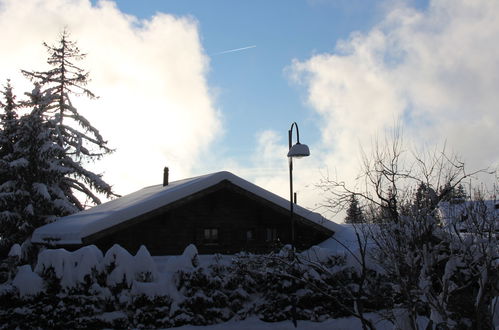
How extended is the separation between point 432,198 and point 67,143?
2301 cm

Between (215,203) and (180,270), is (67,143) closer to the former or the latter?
(215,203)

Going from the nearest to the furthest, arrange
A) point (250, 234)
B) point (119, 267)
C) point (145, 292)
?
point (145, 292) < point (119, 267) < point (250, 234)

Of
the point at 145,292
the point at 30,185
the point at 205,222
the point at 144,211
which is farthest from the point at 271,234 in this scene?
the point at 30,185

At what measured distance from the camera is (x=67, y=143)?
2684cm

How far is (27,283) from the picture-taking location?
423 inches

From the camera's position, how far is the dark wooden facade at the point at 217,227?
15.7 m

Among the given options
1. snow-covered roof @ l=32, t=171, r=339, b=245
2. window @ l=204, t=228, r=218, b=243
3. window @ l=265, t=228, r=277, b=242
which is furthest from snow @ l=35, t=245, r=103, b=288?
window @ l=265, t=228, r=277, b=242

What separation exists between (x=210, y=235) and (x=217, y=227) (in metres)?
0.41

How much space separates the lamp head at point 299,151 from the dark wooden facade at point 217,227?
365 centimetres

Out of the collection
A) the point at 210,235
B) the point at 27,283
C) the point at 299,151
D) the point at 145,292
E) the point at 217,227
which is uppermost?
the point at 299,151

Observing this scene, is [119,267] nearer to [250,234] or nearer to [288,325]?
[288,325]

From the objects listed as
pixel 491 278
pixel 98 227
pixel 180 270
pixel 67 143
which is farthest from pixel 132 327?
pixel 67 143

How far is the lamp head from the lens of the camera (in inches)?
A: 524

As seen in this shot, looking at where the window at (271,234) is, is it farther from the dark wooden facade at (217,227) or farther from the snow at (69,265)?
the snow at (69,265)
